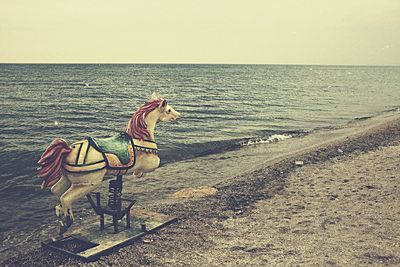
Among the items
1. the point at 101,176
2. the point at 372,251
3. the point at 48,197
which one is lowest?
the point at 48,197

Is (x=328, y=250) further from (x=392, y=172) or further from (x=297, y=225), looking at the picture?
(x=392, y=172)

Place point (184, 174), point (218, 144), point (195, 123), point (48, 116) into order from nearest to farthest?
point (184, 174), point (218, 144), point (195, 123), point (48, 116)

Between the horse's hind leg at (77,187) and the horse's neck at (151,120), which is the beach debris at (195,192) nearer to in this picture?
the horse's neck at (151,120)

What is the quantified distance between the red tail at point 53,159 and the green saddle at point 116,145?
0.45 meters

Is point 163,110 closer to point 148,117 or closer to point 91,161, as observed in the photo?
point 148,117

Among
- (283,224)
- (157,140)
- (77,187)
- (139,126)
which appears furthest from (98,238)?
(157,140)

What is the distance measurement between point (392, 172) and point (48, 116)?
78.2 ft

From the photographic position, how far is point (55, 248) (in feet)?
20.5

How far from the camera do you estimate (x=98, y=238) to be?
653cm

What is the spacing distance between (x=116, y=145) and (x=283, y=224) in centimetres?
368

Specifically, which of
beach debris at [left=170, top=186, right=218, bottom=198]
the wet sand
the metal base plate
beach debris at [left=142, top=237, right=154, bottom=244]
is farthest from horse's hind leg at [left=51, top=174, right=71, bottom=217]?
beach debris at [left=170, top=186, right=218, bottom=198]

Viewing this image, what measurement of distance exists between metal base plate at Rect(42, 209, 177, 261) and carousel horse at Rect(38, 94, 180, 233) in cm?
37

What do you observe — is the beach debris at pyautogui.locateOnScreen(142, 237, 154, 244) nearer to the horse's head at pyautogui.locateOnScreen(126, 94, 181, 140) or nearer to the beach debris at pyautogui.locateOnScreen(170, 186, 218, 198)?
the horse's head at pyautogui.locateOnScreen(126, 94, 181, 140)

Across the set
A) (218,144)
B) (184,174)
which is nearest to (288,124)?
(218,144)
